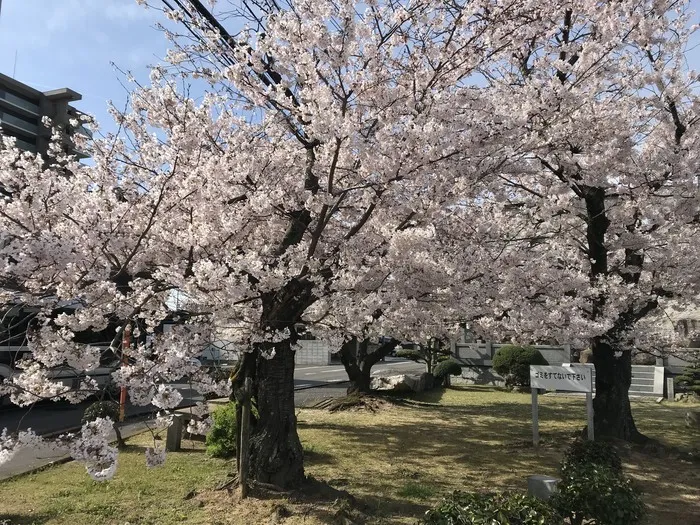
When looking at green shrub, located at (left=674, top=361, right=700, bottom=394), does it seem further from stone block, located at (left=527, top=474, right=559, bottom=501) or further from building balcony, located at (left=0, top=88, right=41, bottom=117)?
building balcony, located at (left=0, top=88, right=41, bottom=117)

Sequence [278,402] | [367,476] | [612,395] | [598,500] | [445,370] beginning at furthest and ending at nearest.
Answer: [445,370]
[612,395]
[367,476]
[278,402]
[598,500]

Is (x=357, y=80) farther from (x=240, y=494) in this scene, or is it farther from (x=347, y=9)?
(x=240, y=494)

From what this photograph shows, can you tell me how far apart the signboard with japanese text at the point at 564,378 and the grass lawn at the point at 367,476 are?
3.80 ft

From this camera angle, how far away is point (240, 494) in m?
5.99

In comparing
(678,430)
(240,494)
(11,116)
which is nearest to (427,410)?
(678,430)

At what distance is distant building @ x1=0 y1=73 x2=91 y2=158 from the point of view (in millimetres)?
53456

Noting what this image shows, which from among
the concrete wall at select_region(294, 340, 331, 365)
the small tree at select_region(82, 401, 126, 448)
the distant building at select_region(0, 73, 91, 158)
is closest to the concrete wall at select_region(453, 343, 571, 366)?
the concrete wall at select_region(294, 340, 331, 365)

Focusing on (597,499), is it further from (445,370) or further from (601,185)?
(445,370)

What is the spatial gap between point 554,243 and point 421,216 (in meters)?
5.68

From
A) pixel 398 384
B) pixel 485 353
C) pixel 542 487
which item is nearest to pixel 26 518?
pixel 542 487

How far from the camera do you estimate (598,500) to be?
4449 mm

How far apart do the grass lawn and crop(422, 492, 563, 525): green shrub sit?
1.82 meters

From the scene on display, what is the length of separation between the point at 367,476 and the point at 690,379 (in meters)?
13.5

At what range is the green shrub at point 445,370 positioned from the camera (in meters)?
19.9
